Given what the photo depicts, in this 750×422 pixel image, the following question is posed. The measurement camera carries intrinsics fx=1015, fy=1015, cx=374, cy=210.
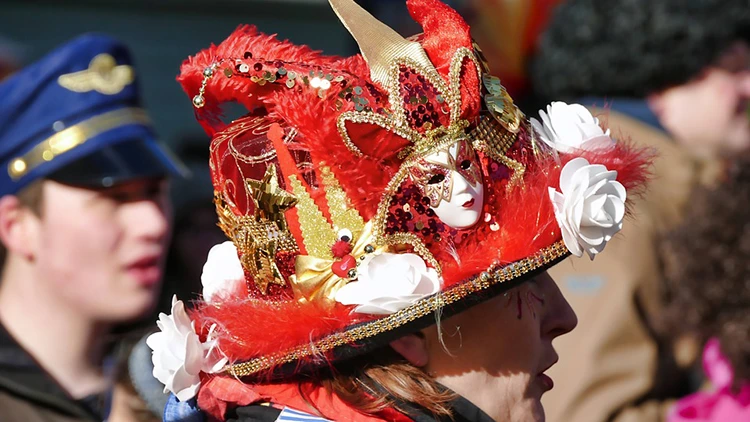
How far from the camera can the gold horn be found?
1.97 m

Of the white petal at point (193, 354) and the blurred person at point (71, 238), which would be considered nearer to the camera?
the white petal at point (193, 354)

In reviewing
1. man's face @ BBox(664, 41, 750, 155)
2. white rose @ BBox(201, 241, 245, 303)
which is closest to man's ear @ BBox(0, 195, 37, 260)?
white rose @ BBox(201, 241, 245, 303)

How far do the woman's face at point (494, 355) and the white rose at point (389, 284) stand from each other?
14 centimetres

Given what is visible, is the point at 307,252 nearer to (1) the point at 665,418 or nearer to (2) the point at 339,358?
(2) the point at 339,358

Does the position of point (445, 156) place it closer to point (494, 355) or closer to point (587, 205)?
point (587, 205)

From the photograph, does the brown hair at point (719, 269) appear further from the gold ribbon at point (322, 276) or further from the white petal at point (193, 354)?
the white petal at point (193, 354)

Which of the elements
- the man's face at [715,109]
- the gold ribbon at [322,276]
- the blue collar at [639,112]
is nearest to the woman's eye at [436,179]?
the gold ribbon at [322,276]

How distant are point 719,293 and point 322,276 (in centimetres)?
184

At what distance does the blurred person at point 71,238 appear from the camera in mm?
3416

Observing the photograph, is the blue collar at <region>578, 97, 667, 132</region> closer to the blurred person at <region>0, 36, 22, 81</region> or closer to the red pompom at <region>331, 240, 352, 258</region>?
the red pompom at <region>331, 240, 352, 258</region>

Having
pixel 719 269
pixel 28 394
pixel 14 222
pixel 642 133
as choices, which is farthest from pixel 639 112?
pixel 28 394

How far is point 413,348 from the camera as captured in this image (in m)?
2.00

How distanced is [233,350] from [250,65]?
1.88 ft

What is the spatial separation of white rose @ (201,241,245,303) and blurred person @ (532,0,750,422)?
4.55 ft
